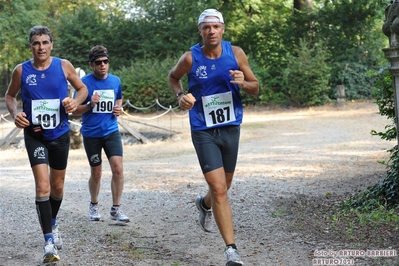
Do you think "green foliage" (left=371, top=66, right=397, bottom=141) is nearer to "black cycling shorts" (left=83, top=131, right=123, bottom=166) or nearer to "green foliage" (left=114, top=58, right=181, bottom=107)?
"black cycling shorts" (left=83, top=131, right=123, bottom=166)

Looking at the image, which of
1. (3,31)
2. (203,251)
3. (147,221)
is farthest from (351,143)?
(3,31)

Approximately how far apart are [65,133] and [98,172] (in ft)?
5.32

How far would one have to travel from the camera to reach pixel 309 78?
27453 mm

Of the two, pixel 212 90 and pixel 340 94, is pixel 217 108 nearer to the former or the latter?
pixel 212 90

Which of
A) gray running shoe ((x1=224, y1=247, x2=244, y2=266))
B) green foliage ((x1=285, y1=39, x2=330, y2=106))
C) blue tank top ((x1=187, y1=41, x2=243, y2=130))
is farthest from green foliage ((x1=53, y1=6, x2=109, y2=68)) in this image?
gray running shoe ((x1=224, y1=247, x2=244, y2=266))

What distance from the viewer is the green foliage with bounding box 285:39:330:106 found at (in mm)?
27234

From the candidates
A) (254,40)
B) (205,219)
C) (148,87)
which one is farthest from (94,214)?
(254,40)

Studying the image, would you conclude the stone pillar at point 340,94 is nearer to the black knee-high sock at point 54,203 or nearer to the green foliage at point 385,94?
the green foliage at point 385,94

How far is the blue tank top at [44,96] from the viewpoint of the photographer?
557 centimetres

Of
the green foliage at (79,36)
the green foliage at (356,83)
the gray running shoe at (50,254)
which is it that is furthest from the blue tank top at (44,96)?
the green foliage at (79,36)

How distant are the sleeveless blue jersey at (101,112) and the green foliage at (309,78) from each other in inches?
809

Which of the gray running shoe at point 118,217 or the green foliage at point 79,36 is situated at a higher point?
the green foliage at point 79,36

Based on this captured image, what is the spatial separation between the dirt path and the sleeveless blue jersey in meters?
1.05

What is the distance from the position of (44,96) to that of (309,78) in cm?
2279
